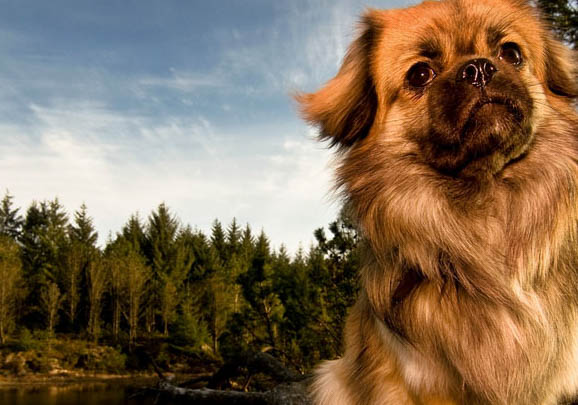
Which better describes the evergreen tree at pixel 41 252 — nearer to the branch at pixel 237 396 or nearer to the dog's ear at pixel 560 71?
the branch at pixel 237 396

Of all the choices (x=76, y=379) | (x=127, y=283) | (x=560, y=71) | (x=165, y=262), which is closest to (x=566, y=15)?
→ (x=560, y=71)

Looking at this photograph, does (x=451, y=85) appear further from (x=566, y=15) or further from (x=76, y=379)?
(x=76, y=379)

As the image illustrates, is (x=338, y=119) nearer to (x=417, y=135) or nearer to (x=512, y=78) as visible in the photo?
(x=417, y=135)

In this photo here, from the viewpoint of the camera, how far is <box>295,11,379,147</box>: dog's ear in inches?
113

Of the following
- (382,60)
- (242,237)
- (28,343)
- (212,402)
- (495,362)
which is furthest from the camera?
(242,237)

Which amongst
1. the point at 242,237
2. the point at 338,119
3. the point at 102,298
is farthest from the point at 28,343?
the point at 338,119

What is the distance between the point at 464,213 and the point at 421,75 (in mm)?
765

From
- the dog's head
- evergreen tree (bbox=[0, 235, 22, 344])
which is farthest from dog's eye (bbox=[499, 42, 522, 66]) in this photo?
evergreen tree (bbox=[0, 235, 22, 344])

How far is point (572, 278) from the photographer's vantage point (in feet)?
7.91

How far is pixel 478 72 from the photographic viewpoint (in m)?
2.32

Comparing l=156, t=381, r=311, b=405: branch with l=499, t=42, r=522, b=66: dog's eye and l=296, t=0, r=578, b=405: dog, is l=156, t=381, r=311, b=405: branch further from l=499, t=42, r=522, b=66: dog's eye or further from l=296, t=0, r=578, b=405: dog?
l=499, t=42, r=522, b=66: dog's eye

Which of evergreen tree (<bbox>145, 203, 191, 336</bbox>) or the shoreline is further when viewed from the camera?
evergreen tree (<bbox>145, 203, 191, 336</bbox>)

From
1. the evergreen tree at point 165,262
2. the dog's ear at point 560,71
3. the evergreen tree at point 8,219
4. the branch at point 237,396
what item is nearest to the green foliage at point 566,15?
the dog's ear at point 560,71

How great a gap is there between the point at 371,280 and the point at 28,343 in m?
37.5
